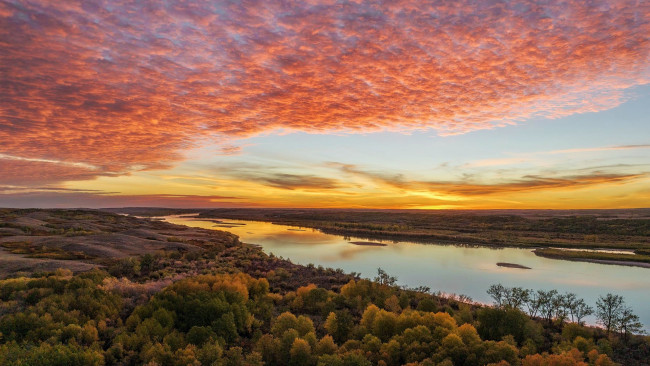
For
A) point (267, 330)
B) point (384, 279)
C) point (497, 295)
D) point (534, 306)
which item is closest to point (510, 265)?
Result: point (384, 279)

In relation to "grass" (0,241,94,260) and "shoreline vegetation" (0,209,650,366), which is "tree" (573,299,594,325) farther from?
"grass" (0,241,94,260)

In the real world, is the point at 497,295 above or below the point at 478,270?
above

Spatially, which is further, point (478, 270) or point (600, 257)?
point (600, 257)

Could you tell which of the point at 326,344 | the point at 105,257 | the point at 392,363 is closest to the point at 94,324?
the point at 326,344

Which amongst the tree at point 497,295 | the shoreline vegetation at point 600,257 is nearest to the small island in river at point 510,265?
the shoreline vegetation at point 600,257

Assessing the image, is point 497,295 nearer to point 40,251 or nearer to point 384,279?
point 384,279

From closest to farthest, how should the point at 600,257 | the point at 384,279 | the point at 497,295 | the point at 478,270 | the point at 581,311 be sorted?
the point at 581,311 < the point at 497,295 < the point at 384,279 < the point at 478,270 < the point at 600,257

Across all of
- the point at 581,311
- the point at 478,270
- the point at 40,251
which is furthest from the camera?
the point at 478,270

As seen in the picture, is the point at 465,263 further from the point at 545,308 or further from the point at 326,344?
the point at 326,344
